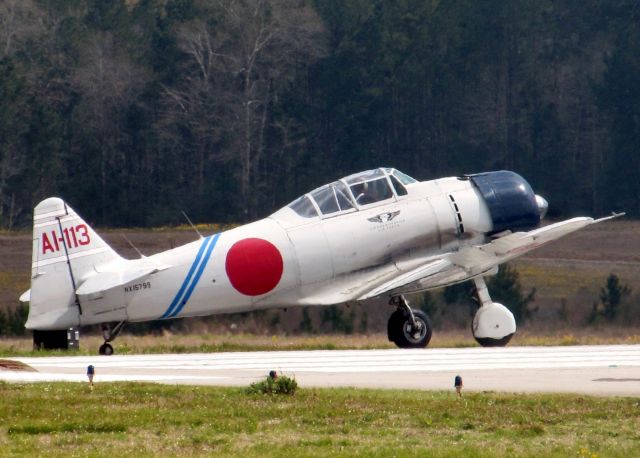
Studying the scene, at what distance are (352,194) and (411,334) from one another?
6.58 ft

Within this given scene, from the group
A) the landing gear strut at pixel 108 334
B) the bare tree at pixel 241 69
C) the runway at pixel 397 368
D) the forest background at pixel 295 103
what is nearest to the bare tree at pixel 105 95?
the forest background at pixel 295 103

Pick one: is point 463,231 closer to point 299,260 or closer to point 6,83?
point 299,260

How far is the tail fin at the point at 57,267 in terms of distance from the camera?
18203 millimetres

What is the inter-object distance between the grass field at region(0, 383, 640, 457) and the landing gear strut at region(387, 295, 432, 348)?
6412mm

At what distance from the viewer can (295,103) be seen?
54.1 meters

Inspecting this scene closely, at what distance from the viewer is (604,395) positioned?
12477mm

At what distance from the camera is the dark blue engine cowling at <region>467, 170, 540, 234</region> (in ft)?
64.8

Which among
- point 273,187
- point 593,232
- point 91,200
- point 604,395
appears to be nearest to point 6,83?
point 91,200

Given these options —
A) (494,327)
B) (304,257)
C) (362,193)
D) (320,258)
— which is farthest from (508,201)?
(304,257)

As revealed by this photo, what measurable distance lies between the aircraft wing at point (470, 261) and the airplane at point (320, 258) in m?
0.02

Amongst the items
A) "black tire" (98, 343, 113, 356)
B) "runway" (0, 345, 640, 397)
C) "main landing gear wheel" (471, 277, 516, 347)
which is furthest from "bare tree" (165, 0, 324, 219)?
"runway" (0, 345, 640, 397)

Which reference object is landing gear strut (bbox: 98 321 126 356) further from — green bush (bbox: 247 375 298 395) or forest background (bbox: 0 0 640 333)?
forest background (bbox: 0 0 640 333)

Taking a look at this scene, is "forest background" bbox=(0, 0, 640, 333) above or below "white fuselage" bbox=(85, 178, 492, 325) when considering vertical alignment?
above

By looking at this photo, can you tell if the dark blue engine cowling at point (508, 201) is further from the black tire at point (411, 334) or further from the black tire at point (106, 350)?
the black tire at point (106, 350)
